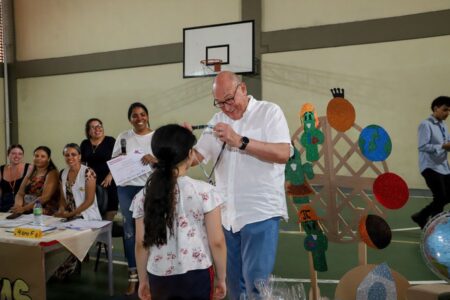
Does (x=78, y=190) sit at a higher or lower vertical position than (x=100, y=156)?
lower

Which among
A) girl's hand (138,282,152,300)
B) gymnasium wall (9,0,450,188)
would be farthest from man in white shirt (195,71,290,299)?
gymnasium wall (9,0,450,188)

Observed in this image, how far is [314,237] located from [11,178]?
3.11m

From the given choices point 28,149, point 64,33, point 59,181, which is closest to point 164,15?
point 64,33

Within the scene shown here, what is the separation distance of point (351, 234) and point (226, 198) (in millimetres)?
731

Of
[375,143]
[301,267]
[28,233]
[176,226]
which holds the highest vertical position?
[375,143]

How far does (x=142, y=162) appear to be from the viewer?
10.7 feet

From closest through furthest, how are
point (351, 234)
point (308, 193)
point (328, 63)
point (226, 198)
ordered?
point (226, 198), point (351, 234), point (308, 193), point (328, 63)

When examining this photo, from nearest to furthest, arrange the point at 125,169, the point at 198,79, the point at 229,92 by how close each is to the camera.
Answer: the point at 229,92 → the point at 125,169 → the point at 198,79

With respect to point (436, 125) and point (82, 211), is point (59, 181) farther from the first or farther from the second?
point (436, 125)

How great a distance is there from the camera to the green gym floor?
10.8 ft

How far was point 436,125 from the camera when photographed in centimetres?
427

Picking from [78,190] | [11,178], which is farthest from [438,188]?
[11,178]

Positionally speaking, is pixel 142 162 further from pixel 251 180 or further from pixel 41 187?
pixel 251 180

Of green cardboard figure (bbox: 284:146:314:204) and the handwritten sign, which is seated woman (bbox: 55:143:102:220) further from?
green cardboard figure (bbox: 284:146:314:204)
